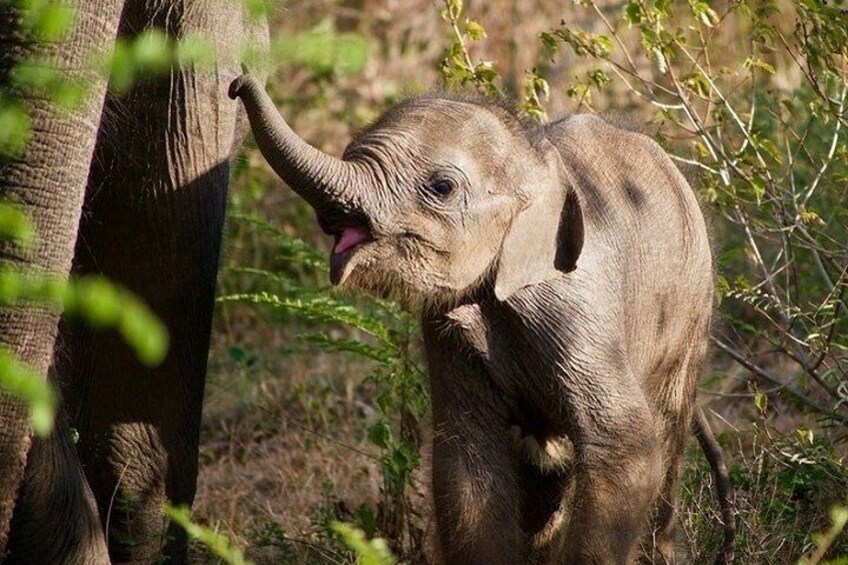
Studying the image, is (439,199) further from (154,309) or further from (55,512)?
(55,512)

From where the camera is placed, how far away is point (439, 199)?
429 centimetres

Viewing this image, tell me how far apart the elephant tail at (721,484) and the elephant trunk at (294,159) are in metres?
1.51

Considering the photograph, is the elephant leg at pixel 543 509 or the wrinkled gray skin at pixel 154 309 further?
the elephant leg at pixel 543 509

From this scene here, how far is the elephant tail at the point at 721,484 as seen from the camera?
16.0 ft

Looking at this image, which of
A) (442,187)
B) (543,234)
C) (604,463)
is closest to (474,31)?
(543,234)

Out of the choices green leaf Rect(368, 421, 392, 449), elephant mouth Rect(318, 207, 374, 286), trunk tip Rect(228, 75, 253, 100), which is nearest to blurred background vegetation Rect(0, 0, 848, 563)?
green leaf Rect(368, 421, 392, 449)

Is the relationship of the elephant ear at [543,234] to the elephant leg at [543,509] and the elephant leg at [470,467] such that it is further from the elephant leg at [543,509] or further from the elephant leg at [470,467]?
the elephant leg at [543,509]

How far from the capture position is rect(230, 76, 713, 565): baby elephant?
167 inches

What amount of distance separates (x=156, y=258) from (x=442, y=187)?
32.7 inches

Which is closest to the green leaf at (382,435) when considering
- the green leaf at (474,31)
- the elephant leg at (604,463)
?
the elephant leg at (604,463)

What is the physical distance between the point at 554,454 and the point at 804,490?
3.38ft

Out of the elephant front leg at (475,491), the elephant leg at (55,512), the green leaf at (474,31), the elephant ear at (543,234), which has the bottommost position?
the elephant front leg at (475,491)

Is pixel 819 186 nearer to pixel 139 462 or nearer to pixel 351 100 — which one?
pixel 139 462

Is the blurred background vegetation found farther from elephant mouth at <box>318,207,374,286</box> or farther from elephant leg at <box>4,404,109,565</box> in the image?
elephant mouth at <box>318,207,374,286</box>
